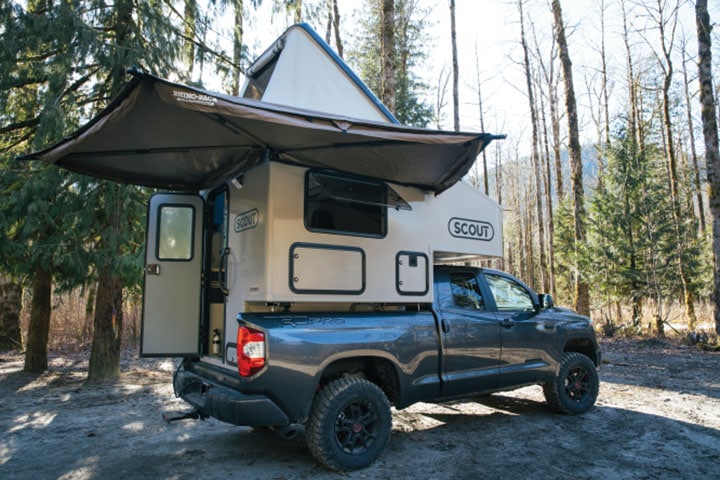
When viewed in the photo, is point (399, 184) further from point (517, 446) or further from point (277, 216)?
point (517, 446)

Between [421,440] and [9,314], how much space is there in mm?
11405

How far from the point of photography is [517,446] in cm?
476

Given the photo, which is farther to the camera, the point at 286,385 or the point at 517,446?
the point at 517,446

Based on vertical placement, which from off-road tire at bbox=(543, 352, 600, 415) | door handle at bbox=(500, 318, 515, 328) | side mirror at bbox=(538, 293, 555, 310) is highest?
side mirror at bbox=(538, 293, 555, 310)

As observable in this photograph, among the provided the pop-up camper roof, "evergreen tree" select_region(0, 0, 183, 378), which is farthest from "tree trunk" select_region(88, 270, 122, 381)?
the pop-up camper roof

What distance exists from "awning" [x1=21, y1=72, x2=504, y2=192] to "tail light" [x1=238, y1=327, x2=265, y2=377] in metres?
1.52

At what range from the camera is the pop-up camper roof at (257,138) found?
348 cm

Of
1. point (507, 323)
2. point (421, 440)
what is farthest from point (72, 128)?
point (507, 323)

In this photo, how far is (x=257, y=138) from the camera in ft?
13.4

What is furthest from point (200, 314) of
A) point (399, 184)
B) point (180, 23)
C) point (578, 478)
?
point (180, 23)

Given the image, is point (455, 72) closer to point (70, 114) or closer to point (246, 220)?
point (70, 114)

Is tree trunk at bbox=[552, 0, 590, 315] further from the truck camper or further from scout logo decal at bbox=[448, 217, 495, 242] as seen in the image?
scout logo decal at bbox=[448, 217, 495, 242]

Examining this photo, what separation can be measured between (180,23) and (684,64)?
82.3ft

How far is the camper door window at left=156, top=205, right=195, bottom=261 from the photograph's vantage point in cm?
528
